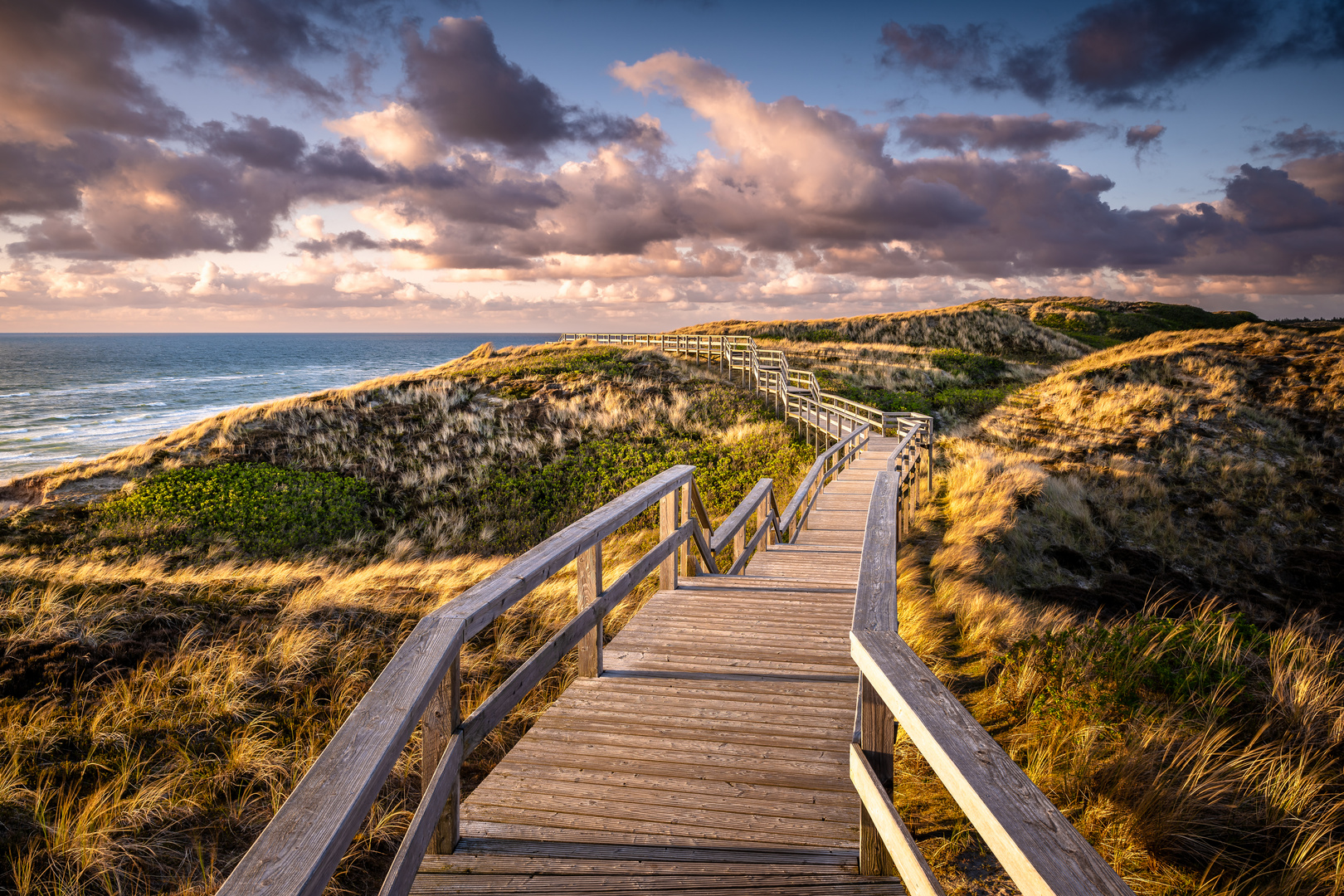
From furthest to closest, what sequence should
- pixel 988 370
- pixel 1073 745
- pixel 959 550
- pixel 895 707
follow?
pixel 988 370, pixel 959 550, pixel 1073 745, pixel 895 707

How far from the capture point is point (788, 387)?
22781mm

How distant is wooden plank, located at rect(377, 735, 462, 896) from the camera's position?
71.3 inches

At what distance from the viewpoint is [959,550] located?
9.46 m

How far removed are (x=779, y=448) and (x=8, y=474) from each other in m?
27.6

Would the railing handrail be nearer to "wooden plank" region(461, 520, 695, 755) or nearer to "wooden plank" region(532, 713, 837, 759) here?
"wooden plank" region(461, 520, 695, 755)

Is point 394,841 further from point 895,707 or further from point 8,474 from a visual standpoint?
point 8,474

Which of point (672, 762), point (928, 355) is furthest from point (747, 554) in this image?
point (928, 355)

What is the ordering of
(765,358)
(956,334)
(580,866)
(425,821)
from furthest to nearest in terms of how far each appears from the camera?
(956,334) < (765,358) < (580,866) < (425,821)

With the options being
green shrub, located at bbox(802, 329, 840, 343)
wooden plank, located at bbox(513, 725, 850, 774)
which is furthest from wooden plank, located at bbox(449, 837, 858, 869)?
green shrub, located at bbox(802, 329, 840, 343)

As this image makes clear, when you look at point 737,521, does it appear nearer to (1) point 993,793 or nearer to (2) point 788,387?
(1) point 993,793

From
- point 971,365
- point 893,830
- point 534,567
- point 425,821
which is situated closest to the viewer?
point 893,830

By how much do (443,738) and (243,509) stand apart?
52.7ft

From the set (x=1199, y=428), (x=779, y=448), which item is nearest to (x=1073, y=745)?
(x=779, y=448)

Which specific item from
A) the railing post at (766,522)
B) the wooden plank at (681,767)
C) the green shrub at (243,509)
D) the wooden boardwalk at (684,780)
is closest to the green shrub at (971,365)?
the railing post at (766,522)
